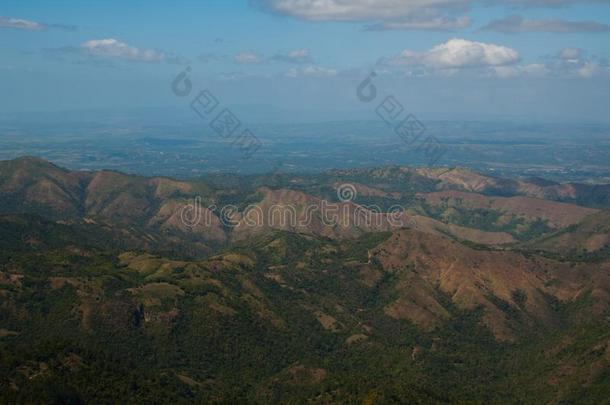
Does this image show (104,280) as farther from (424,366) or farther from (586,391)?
(586,391)

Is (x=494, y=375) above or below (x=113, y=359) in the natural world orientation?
below

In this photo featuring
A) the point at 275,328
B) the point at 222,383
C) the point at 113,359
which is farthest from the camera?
the point at 275,328

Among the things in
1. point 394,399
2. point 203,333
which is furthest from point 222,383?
point 394,399

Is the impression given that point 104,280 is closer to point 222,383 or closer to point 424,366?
point 222,383

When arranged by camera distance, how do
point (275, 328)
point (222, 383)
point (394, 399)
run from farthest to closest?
1. point (275, 328)
2. point (222, 383)
3. point (394, 399)

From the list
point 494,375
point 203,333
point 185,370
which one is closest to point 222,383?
point 185,370

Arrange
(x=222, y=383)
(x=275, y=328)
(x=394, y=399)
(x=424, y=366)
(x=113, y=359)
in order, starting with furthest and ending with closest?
1. (x=275, y=328)
2. (x=424, y=366)
3. (x=222, y=383)
4. (x=113, y=359)
5. (x=394, y=399)

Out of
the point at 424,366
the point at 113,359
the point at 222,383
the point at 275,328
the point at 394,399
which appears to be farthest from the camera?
the point at 275,328

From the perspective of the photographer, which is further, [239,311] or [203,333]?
[239,311]

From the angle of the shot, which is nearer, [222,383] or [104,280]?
[222,383]
